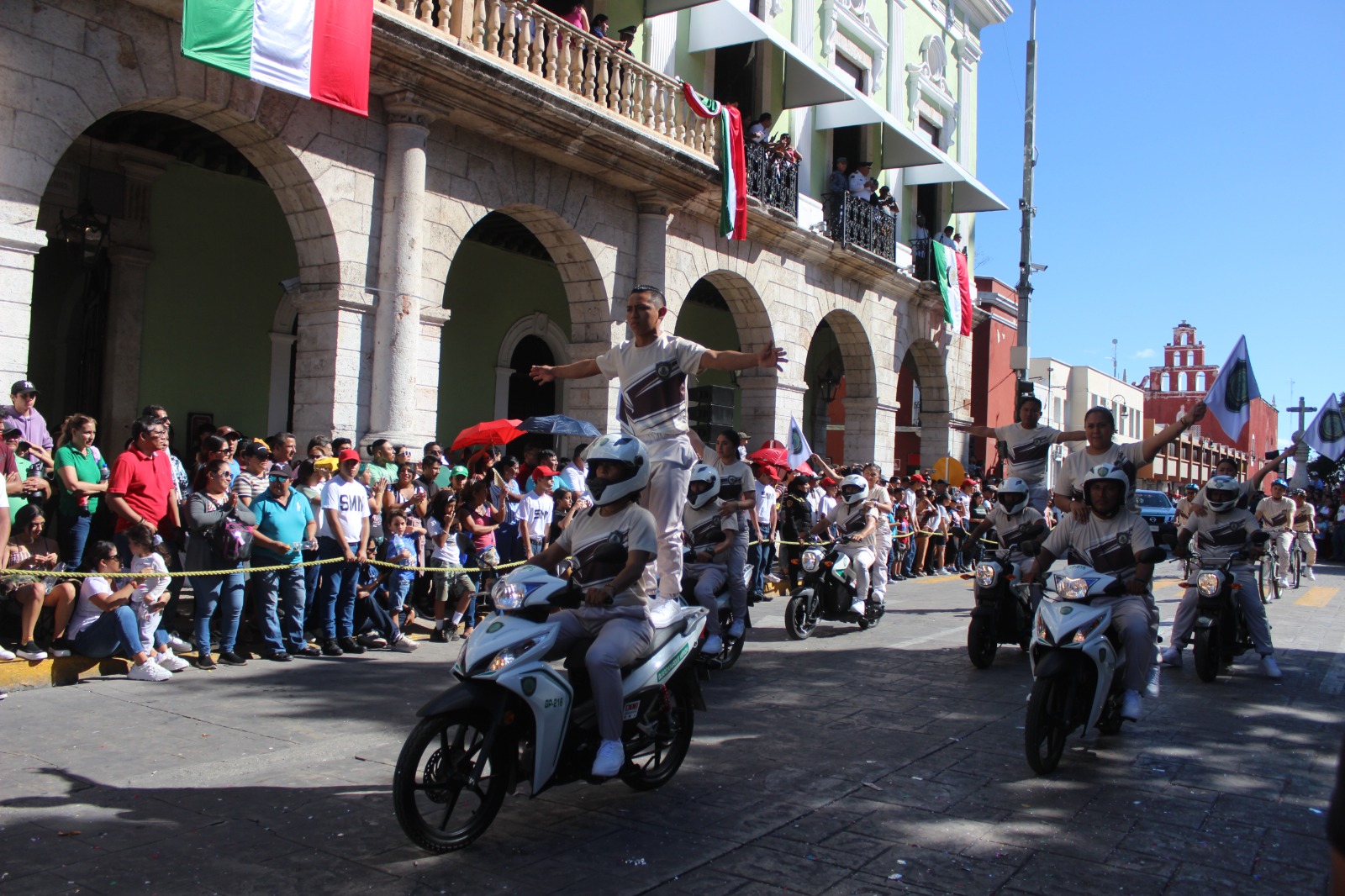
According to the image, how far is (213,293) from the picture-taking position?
14203 millimetres

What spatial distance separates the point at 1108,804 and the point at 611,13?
45.0 ft

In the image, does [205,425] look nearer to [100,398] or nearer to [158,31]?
[100,398]

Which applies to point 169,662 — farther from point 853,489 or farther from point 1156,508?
point 1156,508

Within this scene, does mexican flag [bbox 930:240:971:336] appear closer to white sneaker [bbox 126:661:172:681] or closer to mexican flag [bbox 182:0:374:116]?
mexican flag [bbox 182:0:374:116]

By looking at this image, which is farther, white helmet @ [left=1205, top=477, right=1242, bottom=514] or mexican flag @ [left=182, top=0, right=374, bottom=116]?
mexican flag @ [left=182, top=0, right=374, bottom=116]

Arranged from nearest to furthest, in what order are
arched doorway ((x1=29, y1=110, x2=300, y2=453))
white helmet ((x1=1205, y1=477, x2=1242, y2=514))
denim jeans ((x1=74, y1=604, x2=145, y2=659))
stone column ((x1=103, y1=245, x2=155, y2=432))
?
1. denim jeans ((x1=74, y1=604, x2=145, y2=659))
2. white helmet ((x1=1205, y1=477, x2=1242, y2=514))
3. arched doorway ((x1=29, y1=110, x2=300, y2=453))
4. stone column ((x1=103, y1=245, x2=155, y2=432))

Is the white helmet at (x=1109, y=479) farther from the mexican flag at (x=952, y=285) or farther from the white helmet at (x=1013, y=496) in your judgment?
the mexican flag at (x=952, y=285)

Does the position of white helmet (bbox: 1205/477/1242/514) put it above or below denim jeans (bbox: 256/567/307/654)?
above

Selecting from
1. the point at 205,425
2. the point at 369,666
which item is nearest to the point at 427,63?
the point at 205,425

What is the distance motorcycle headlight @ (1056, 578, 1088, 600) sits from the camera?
6168 mm

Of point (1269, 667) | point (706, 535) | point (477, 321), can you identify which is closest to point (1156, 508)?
point (477, 321)

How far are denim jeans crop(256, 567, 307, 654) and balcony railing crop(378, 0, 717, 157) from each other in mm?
6107

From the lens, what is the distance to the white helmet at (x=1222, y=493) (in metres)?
9.30

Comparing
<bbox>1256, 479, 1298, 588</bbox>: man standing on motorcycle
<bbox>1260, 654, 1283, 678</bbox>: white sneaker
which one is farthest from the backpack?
<bbox>1256, 479, 1298, 588</bbox>: man standing on motorcycle
